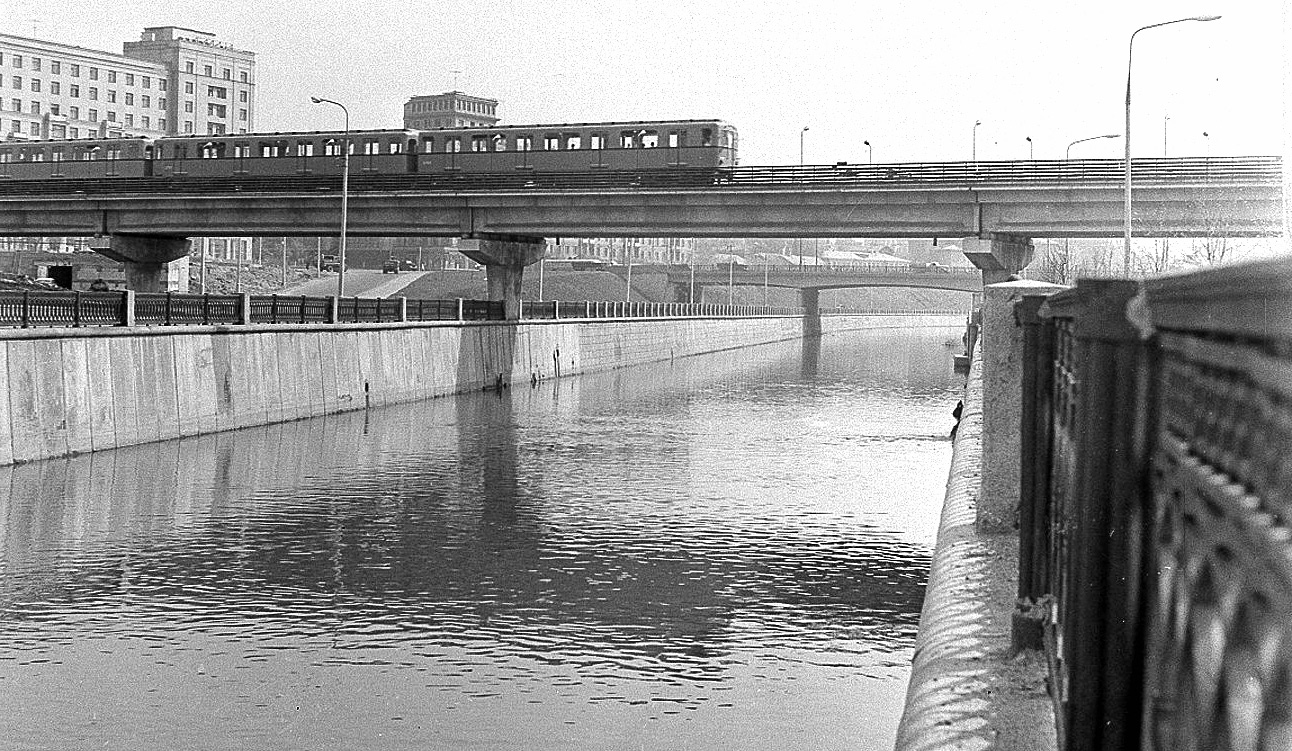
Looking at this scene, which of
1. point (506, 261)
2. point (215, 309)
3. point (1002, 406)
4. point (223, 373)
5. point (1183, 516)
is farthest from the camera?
point (506, 261)

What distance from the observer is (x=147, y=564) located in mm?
19281

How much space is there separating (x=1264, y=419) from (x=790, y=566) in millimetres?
18050

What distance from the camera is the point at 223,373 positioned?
1388 inches

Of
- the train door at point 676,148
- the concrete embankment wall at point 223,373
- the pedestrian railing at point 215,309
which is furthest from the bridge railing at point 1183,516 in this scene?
the train door at point 676,148

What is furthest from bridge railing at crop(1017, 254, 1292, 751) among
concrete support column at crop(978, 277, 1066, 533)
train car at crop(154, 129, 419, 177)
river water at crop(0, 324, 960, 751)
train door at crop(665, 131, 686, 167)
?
train car at crop(154, 129, 419, 177)

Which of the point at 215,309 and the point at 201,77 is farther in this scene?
the point at 201,77

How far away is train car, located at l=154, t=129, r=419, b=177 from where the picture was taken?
187 feet

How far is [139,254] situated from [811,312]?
80884mm

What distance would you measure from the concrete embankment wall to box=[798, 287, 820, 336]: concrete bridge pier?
7125cm

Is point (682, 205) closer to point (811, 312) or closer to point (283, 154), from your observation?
point (283, 154)

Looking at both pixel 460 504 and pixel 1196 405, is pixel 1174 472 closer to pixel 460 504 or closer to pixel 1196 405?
pixel 1196 405

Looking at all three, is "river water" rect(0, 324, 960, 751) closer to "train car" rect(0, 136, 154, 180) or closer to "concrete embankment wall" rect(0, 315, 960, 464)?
"concrete embankment wall" rect(0, 315, 960, 464)

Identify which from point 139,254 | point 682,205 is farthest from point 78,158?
point 682,205

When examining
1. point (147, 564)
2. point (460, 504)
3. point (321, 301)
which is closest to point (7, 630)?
point (147, 564)
